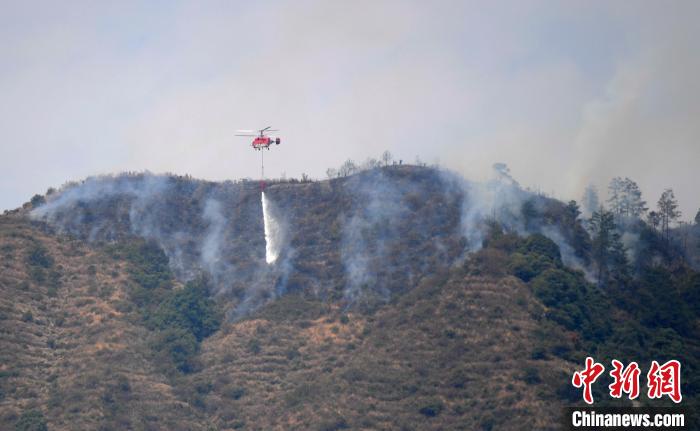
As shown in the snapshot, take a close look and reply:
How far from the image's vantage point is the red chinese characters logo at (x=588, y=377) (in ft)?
490

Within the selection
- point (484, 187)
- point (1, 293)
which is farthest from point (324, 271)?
point (1, 293)

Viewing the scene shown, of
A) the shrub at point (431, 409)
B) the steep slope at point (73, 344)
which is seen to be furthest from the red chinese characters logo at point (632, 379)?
the steep slope at point (73, 344)

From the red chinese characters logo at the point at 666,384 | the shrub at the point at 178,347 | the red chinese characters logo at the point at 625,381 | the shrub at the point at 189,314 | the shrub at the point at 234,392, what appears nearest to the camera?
the red chinese characters logo at the point at 666,384

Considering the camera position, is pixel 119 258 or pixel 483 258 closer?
pixel 483 258

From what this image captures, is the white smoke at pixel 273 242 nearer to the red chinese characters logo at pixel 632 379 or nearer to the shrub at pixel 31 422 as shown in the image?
the shrub at pixel 31 422

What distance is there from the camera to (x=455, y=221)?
632ft

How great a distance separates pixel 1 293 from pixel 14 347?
1184cm

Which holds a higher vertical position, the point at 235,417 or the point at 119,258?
the point at 119,258

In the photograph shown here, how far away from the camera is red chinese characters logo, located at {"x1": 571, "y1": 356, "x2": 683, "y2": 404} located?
456 feet

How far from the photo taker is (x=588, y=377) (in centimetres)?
15075

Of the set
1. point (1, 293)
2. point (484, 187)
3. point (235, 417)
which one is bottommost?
point (235, 417)

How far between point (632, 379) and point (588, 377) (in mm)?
7929

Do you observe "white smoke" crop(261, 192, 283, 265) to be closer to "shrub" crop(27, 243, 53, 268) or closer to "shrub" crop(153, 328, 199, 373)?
"shrub" crop(153, 328, 199, 373)

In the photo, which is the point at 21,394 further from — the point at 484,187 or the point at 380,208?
the point at 484,187
